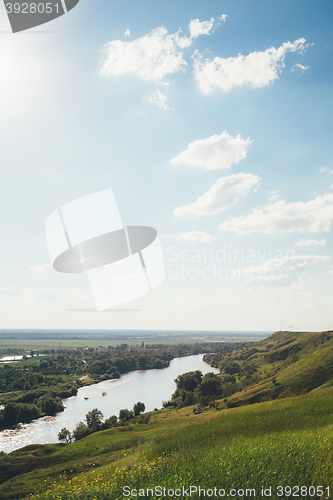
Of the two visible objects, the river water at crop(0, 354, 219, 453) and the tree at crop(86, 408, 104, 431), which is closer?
the tree at crop(86, 408, 104, 431)

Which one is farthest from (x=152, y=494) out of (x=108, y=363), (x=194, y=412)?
(x=108, y=363)

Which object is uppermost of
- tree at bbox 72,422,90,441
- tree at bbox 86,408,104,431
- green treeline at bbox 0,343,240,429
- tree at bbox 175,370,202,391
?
tree at bbox 86,408,104,431

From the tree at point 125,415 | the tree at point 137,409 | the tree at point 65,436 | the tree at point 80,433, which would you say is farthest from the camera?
the tree at point 137,409

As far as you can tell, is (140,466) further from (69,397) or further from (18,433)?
(69,397)

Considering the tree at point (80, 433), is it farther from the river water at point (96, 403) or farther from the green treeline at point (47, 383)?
the green treeline at point (47, 383)

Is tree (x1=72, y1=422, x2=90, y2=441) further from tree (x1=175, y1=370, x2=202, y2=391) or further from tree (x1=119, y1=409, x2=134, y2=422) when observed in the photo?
tree (x1=175, y1=370, x2=202, y2=391)

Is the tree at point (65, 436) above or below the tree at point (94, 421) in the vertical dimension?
below

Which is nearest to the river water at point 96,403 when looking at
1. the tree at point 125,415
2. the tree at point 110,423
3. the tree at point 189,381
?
the tree at point 125,415

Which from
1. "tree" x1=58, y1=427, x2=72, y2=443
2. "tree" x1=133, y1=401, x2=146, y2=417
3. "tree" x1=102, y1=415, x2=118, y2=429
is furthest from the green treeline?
"tree" x1=102, y1=415, x2=118, y2=429
